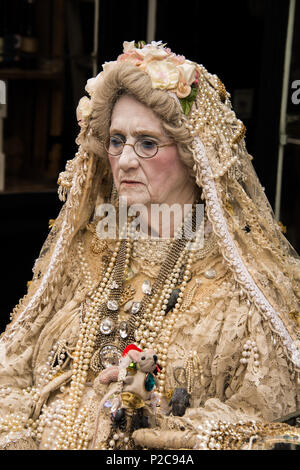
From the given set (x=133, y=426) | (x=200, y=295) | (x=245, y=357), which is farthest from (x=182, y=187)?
(x=133, y=426)

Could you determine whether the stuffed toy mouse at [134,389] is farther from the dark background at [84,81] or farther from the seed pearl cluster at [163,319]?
the dark background at [84,81]

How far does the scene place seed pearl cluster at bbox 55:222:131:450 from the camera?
9.16 feet

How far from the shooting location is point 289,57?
150 inches

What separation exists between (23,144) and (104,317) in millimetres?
1702

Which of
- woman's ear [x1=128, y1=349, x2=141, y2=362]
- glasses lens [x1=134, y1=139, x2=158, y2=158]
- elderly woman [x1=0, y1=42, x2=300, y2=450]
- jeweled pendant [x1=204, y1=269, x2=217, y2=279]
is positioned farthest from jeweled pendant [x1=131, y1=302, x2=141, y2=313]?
glasses lens [x1=134, y1=139, x2=158, y2=158]

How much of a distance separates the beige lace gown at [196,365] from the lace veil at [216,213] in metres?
0.05

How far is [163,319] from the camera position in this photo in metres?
2.90

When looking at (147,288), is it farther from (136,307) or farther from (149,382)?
(149,382)

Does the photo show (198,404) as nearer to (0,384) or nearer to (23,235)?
(0,384)

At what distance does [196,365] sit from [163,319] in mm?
195

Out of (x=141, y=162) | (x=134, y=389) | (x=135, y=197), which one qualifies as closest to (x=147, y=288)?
(x=135, y=197)

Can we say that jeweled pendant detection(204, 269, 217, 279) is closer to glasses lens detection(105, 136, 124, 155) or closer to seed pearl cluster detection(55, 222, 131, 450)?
seed pearl cluster detection(55, 222, 131, 450)

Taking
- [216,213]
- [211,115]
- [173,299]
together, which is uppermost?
[211,115]

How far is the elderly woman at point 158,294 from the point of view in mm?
2701
